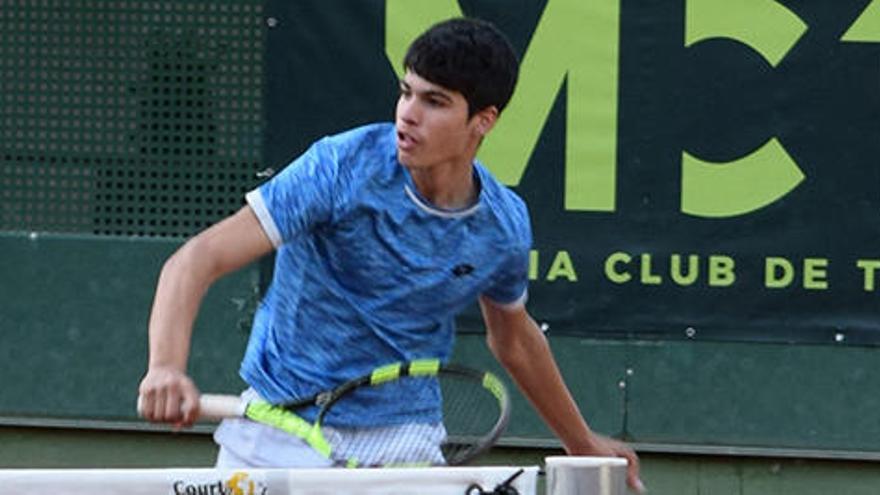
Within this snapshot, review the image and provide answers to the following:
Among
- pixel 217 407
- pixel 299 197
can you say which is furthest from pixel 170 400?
pixel 299 197

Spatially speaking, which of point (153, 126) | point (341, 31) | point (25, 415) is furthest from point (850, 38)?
point (25, 415)

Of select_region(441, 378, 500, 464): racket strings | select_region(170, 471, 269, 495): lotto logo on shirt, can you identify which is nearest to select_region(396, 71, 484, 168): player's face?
select_region(170, 471, 269, 495): lotto logo on shirt

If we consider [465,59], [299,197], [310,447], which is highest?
[465,59]

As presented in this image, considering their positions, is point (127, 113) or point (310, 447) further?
point (127, 113)

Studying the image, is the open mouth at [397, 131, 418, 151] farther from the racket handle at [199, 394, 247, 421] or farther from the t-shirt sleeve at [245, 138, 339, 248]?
the racket handle at [199, 394, 247, 421]

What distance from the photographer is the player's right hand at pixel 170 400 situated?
4.14 meters

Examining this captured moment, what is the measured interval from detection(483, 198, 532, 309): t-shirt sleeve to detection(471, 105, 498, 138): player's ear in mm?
215

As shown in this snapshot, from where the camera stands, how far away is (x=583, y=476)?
154 inches

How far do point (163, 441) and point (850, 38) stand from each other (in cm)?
274

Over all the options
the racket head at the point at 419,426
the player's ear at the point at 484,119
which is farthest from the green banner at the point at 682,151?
the player's ear at the point at 484,119

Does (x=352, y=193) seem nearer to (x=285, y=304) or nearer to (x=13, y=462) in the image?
(x=285, y=304)

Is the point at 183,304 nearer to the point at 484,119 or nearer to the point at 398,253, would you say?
the point at 398,253

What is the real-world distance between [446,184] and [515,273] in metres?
0.29

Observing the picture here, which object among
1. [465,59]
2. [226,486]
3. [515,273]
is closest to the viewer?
[226,486]
